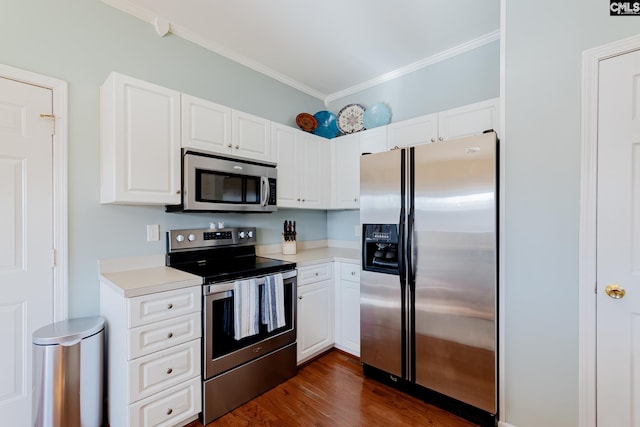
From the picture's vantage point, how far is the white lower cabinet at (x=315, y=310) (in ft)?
8.11

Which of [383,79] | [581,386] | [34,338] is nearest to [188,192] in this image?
[34,338]

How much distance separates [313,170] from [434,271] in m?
1.69

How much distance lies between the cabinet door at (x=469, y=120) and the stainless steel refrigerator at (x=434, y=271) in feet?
1.75

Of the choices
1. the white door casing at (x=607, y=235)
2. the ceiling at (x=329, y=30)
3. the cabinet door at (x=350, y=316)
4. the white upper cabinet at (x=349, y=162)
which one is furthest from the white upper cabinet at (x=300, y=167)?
the white door casing at (x=607, y=235)

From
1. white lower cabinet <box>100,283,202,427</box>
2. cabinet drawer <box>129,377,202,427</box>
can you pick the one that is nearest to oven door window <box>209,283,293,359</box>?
white lower cabinet <box>100,283,202,427</box>

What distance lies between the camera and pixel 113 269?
6.56ft

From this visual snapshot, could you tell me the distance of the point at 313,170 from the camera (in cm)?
310

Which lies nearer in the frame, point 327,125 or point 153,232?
point 153,232

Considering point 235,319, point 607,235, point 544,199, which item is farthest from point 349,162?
point 607,235

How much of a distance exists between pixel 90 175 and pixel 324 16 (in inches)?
82.0

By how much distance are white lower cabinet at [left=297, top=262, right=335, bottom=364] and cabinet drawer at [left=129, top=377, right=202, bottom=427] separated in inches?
35.8

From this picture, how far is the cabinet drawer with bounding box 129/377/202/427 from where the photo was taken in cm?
157

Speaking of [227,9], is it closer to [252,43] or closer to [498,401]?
[252,43]

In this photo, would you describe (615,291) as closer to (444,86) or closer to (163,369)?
(444,86)
